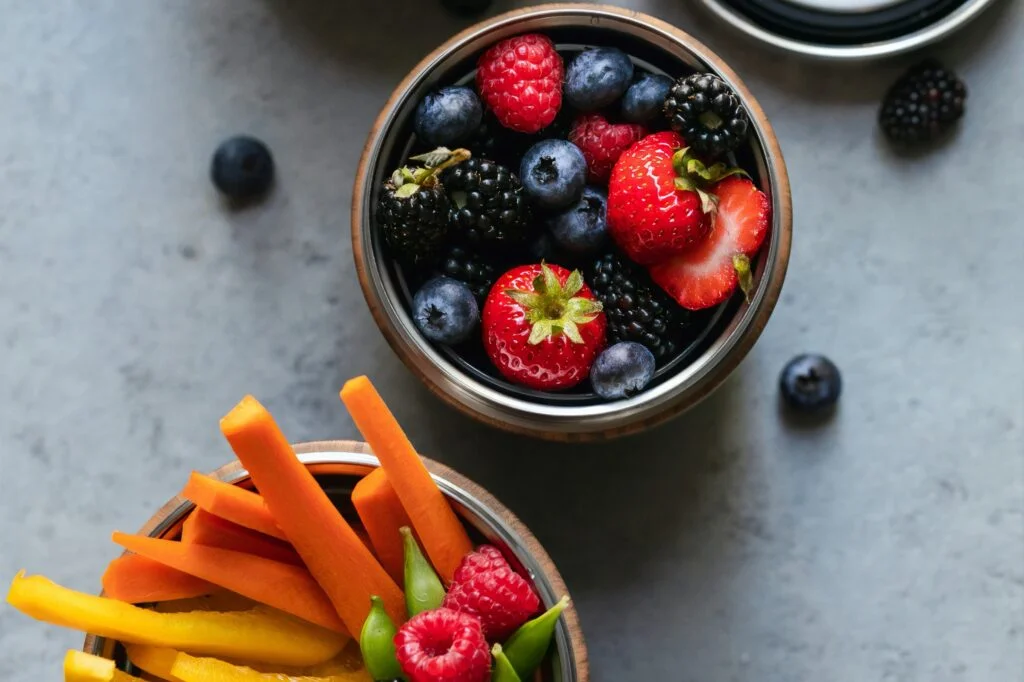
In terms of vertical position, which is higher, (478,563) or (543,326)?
(543,326)

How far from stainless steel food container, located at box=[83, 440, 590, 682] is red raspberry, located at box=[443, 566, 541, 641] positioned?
0.15 feet

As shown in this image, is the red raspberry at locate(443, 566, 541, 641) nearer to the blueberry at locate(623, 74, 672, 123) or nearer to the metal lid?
the blueberry at locate(623, 74, 672, 123)

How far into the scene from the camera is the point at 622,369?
36.9 inches

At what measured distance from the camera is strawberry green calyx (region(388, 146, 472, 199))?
3.14ft

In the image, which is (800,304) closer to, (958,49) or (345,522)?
(958,49)

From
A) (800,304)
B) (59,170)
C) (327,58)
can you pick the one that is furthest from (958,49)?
(59,170)

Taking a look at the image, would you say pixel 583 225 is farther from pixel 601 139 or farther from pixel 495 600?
pixel 495 600

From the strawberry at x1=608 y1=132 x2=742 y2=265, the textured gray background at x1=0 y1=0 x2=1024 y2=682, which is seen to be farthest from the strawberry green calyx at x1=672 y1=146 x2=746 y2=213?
the textured gray background at x1=0 y1=0 x2=1024 y2=682

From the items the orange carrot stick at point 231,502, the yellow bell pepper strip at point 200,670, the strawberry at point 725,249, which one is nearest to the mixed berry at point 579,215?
the strawberry at point 725,249

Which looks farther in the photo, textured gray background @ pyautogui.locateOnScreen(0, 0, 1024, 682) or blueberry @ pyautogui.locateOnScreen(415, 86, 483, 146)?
textured gray background @ pyautogui.locateOnScreen(0, 0, 1024, 682)

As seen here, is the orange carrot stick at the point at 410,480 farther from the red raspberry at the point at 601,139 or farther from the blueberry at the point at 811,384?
the blueberry at the point at 811,384

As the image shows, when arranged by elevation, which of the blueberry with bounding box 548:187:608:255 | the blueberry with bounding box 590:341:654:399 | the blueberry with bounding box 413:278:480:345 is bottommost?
the blueberry with bounding box 590:341:654:399

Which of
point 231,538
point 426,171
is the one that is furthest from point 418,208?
point 231,538

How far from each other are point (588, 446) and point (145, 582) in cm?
53
